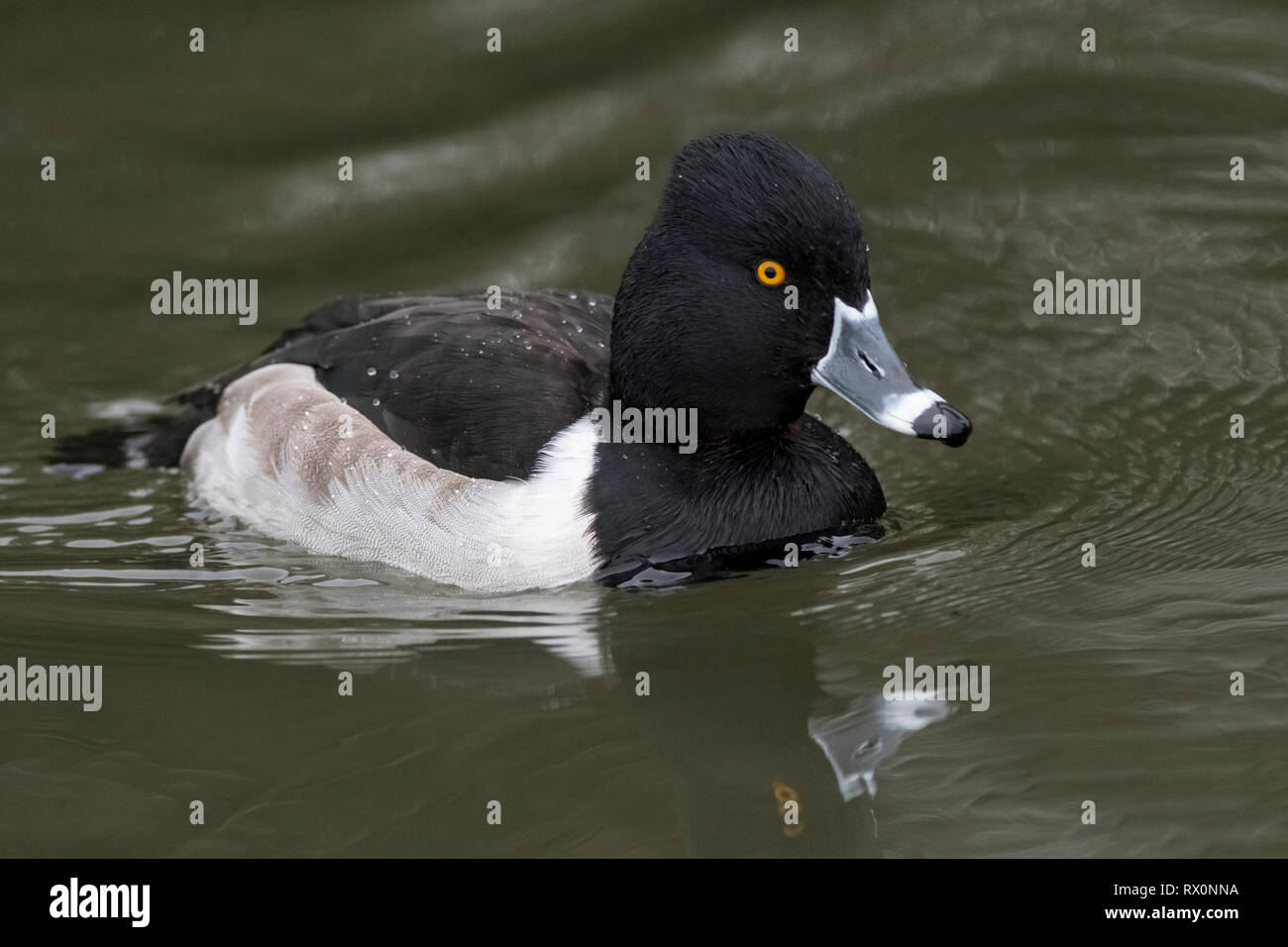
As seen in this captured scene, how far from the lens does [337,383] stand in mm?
6676

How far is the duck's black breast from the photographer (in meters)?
6.09

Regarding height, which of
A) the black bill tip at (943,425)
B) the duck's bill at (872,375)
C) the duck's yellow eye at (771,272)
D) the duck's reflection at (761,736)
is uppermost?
the duck's yellow eye at (771,272)

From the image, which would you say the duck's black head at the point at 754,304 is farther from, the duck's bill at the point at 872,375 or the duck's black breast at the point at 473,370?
the duck's black breast at the point at 473,370

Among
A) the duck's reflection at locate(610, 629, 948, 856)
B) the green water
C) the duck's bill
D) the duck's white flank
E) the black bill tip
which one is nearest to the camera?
the duck's reflection at locate(610, 629, 948, 856)

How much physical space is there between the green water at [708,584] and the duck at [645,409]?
209 millimetres

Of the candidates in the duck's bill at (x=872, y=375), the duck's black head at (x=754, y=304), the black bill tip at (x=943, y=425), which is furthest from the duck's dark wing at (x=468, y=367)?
the black bill tip at (x=943, y=425)

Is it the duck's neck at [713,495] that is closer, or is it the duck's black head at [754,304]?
the duck's black head at [754,304]

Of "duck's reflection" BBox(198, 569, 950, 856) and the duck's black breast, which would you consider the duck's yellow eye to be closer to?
the duck's black breast

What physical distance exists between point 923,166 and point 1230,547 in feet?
11.4

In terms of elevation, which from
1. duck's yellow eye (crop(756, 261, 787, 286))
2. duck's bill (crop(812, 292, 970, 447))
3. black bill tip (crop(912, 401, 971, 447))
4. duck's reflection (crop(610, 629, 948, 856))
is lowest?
duck's reflection (crop(610, 629, 948, 856))

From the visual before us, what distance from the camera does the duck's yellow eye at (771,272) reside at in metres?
5.73

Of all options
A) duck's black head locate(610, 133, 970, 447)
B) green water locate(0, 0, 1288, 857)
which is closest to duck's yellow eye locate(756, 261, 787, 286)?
duck's black head locate(610, 133, 970, 447)

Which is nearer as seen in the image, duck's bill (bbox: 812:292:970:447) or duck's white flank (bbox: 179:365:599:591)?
duck's bill (bbox: 812:292:970:447)

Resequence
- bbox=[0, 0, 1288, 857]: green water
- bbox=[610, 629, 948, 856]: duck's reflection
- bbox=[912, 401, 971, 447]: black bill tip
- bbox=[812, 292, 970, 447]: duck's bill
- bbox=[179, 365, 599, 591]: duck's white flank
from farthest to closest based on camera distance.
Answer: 1. bbox=[179, 365, 599, 591]: duck's white flank
2. bbox=[812, 292, 970, 447]: duck's bill
3. bbox=[912, 401, 971, 447]: black bill tip
4. bbox=[0, 0, 1288, 857]: green water
5. bbox=[610, 629, 948, 856]: duck's reflection
